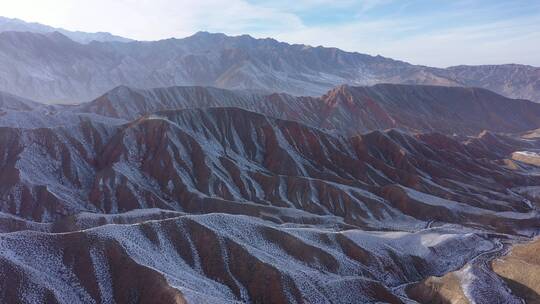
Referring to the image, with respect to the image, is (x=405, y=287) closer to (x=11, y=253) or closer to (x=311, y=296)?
(x=311, y=296)

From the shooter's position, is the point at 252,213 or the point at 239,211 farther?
the point at 239,211

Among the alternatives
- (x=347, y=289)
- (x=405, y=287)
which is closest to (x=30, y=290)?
(x=347, y=289)

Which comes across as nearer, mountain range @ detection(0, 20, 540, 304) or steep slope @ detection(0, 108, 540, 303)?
steep slope @ detection(0, 108, 540, 303)

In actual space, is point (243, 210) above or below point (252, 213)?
above

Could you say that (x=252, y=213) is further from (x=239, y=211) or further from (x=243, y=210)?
(x=239, y=211)

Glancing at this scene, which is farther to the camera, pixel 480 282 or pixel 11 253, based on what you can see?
pixel 480 282

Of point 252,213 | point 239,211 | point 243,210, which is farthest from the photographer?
point 243,210

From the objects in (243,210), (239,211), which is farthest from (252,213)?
(239,211)

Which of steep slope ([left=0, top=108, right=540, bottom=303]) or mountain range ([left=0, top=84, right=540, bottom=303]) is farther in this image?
mountain range ([left=0, top=84, right=540, bottom=303])

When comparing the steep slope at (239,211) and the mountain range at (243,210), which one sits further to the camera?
the mountain range at (243,210)

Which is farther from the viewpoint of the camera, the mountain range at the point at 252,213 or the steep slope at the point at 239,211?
the mountain range at the point at 252,213

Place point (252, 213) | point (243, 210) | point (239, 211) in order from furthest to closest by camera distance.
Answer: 1. point (243, 210)
2. point (239, 211)
3. point (252, 213)
